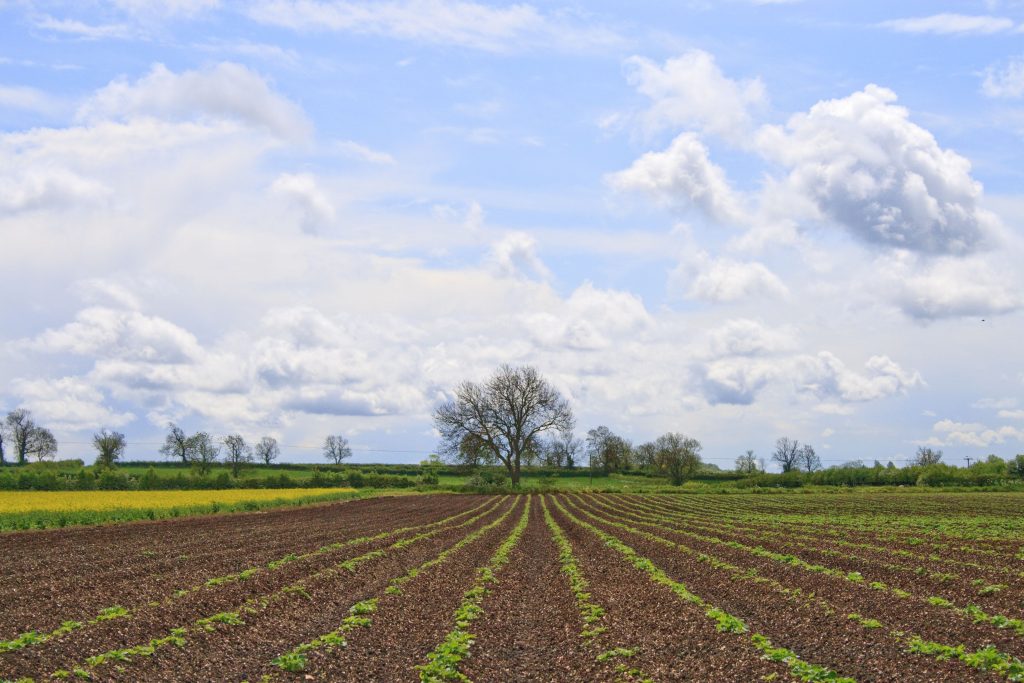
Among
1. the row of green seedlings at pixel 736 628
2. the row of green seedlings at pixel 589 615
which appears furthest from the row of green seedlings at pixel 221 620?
the row of green seedlings at pixel 736 628

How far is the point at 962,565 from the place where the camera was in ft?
77.9

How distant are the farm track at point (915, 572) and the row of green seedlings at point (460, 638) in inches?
386

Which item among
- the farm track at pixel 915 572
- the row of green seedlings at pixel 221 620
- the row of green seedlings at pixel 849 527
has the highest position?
the row of green seedlings at pixel 221 620

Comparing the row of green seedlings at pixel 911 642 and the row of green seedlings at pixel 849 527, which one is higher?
the row of green seedlings at pixel 911 642

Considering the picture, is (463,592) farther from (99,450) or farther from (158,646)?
(99,450)

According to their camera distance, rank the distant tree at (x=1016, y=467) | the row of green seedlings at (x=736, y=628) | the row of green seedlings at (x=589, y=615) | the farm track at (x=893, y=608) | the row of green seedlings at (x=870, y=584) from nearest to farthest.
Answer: the row of green seedlings at (x=736, y=628)
the row of green seedlings at (x=589, y=615)
the farm track at (x=893, y=608)
the row of green seedlings at (x=870, y=584)
the distant tree at (x=1016, y=467)

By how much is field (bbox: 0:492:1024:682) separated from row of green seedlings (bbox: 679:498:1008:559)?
1.12 ft

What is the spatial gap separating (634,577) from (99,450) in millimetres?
132044

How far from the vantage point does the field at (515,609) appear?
12625 millimetres

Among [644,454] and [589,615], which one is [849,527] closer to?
[589,615]

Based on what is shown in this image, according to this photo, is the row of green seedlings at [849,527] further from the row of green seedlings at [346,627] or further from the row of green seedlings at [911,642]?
the row of green seedlings at [346,627]

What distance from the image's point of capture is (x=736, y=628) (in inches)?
587

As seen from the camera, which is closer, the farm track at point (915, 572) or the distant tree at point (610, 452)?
the farm track at point (915, 572)

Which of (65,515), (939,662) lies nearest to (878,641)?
(939,662)
